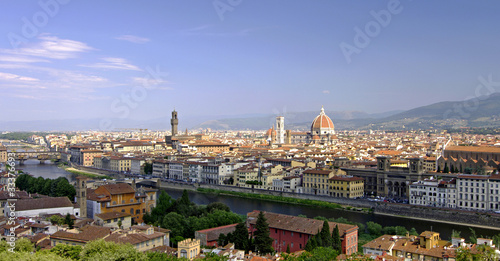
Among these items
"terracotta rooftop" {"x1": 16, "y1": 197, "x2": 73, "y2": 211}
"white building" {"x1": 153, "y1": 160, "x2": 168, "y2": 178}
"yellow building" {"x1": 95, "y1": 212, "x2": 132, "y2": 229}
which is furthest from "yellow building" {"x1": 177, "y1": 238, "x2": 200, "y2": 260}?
"white building" {"x1": 153, "y1": 160, "x2": 168, "y2": 178}

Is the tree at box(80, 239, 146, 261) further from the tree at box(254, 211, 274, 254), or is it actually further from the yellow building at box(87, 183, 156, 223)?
the yellow building at box(87, 183, 156, 223)

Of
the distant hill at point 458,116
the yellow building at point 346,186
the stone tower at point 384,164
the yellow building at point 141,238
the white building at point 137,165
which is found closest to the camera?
the yellow building at point 141,238

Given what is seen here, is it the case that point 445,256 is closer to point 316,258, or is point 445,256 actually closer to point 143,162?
point 316,258

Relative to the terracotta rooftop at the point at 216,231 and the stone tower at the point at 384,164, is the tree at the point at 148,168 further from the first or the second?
the terracotta rooftop at the point at 216,231

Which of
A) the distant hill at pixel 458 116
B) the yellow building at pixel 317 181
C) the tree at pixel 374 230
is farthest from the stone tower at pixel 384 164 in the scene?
the distant hill at pixel 458 116

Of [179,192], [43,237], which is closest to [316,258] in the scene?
[43,237]

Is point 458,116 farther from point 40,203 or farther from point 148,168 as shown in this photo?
point 40,203
